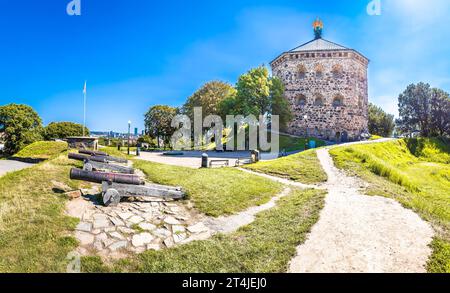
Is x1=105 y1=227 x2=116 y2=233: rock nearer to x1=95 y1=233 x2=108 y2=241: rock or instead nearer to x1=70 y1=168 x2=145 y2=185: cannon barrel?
x1=95 y1=233 x2=108 y2=241: rock

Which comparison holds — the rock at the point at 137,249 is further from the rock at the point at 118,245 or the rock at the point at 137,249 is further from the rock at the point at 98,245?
the rock at the point at 98,245

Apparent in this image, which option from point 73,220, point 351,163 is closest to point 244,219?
point 73,220

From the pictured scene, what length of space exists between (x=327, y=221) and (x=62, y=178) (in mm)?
8331

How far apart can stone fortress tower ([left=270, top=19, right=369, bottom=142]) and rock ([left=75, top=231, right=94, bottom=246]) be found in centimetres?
3370

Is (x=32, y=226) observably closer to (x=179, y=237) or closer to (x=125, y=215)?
(x=125, y=215)

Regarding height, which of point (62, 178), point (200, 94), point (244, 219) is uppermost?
point (200, 94)

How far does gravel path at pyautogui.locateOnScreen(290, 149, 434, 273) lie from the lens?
411 centimetres

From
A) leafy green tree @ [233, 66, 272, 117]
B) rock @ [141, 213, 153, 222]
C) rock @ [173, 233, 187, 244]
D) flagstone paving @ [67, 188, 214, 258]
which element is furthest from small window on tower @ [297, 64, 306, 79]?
rock @ [173, 233, 187, 244]

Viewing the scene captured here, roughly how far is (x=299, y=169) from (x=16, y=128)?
3166 centimetres

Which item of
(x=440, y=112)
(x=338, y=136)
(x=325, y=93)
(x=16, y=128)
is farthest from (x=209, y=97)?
(x=440, y=112)

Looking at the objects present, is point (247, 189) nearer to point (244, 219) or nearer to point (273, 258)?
point (244, 219)

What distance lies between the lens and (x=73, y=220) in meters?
5.46

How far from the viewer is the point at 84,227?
530 cm
